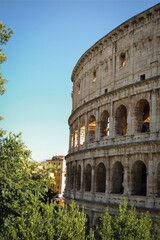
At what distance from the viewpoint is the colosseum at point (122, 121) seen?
65.6ft

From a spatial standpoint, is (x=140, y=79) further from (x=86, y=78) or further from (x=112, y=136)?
(x=86, y=78)

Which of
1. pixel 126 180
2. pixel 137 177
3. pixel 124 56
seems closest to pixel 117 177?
pixel 126 180

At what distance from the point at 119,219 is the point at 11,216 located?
21.2ft

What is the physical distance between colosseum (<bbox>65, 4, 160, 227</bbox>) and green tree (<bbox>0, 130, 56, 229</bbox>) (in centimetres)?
600

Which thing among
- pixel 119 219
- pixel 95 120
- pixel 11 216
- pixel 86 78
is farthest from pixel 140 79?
pixel 11 216

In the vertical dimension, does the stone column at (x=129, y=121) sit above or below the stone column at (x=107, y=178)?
above

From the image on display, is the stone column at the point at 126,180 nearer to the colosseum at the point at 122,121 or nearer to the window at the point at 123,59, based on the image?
the colosseum at the point at 122,121

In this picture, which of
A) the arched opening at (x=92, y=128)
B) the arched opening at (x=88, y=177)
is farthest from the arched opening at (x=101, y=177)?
the arched opening at (x=92, y=128)

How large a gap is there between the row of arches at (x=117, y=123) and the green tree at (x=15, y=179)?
7.30m

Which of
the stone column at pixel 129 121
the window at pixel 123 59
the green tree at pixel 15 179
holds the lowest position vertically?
the green tree at pixel 15 179

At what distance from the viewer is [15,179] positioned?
17.9m

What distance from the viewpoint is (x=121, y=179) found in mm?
22969

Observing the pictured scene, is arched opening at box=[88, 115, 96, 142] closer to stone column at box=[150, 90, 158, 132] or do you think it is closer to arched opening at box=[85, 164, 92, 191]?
arched opening at box=[85, 164, 92, 191]

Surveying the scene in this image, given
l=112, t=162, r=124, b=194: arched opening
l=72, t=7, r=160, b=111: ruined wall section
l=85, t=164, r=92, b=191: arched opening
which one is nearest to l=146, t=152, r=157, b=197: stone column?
l=112, t=162, r=124, b=194: arched opening
